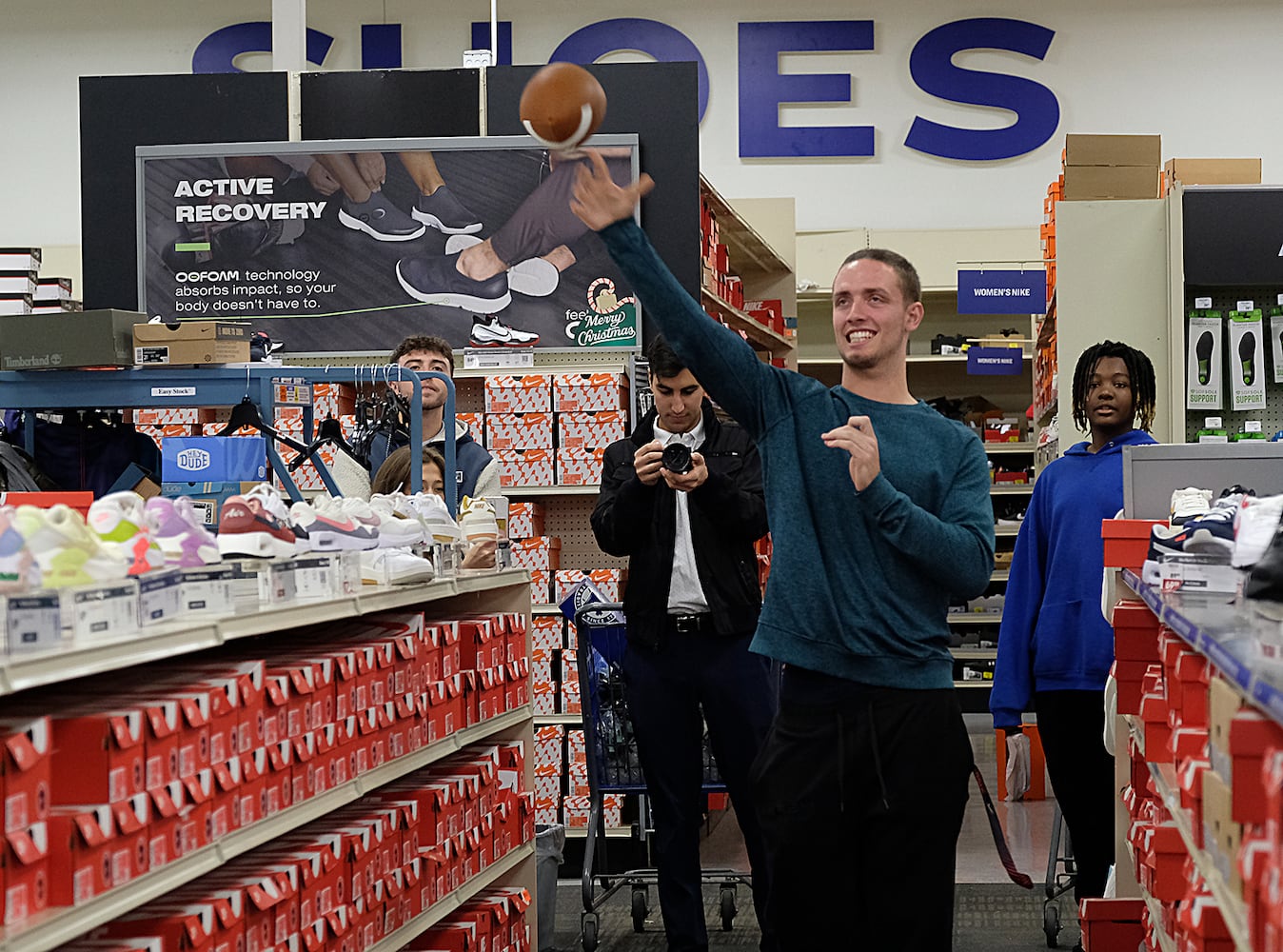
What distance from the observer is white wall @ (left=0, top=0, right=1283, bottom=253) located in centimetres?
1181

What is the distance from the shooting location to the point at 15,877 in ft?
6.37

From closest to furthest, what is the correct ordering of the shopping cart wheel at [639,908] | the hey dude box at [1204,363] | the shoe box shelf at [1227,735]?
the shoe box shelf at [1227,735] → the shopping cart wheel at [639,908] → the hey dude box at [1204,363]

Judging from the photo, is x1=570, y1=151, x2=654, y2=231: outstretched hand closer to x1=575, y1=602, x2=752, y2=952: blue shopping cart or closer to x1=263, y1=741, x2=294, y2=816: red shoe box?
x1=263, y1=741, x2=294, y2=816: red shoe box

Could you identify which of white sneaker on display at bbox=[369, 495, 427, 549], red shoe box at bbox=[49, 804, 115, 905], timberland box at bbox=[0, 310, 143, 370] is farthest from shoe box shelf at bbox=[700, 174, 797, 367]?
red shoe box at bbox=[49, 804, 115, 905]

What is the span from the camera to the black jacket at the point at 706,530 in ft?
14.0

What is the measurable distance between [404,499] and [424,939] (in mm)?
1107

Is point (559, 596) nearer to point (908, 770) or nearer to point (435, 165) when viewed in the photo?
point (435, 165)

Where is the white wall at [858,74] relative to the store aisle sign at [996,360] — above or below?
above

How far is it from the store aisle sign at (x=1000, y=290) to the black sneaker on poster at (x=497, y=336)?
10.9ft

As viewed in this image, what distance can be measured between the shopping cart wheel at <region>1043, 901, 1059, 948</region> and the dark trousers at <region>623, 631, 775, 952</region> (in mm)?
1093

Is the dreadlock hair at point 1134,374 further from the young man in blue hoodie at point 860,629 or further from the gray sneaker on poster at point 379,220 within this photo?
the gray sneaker on poster at point 379,220

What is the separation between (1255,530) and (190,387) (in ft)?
9.66

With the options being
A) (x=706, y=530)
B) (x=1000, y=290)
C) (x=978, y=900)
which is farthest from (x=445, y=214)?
(x=1000, y=290)

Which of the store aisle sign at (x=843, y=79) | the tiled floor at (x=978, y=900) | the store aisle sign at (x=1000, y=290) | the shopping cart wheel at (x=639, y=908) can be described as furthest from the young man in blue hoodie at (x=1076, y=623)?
the store aisle sign at (x=843, y=79)
